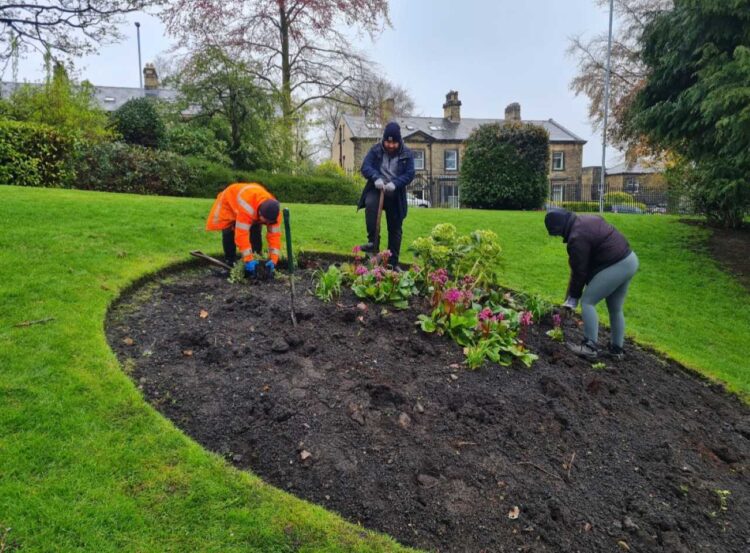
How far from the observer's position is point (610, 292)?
15.4 feet

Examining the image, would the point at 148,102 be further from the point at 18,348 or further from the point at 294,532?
the point at 294,532

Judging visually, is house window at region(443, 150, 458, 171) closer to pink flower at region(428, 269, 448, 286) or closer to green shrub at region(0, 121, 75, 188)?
green shrub at region(0, 121, 75, 188)

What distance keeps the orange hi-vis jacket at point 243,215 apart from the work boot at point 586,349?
10.6 feet

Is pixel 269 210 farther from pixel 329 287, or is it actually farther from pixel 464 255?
pixel 464 255

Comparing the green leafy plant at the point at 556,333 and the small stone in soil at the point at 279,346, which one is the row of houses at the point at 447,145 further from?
the small stone in soil at the point at 279,346

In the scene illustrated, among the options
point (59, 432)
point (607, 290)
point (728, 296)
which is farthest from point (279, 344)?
point (728, 296)

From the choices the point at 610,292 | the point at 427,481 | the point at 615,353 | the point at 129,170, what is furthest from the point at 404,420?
the point at 129,170

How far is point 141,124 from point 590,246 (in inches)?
634

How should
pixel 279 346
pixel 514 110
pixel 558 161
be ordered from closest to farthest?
pixel 279 346, pixel 514 110, pixel 558 161

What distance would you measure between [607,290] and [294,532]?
3.57 metres

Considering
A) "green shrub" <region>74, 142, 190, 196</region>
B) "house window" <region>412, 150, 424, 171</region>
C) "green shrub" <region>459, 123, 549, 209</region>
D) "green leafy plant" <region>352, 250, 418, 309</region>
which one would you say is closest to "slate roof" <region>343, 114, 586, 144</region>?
"house window" <region>412, 150, 424, 171</region>

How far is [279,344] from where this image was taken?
398cm

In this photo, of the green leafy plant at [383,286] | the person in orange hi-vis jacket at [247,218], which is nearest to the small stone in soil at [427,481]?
the green leafy plant at [383,286]

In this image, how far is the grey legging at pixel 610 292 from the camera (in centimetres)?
460
